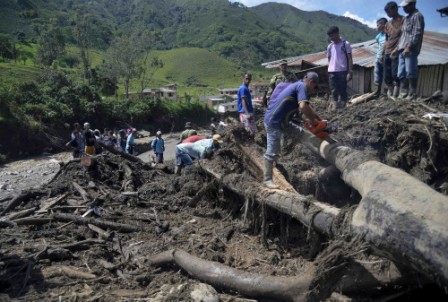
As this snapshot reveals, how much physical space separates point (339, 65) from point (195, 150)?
149 inches

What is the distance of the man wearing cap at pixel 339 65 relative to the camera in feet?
26.8

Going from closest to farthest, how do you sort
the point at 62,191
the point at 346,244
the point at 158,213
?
1. the point at 346,244
2. the point at 158,213
3. the point at 62,191

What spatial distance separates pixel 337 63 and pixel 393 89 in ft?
4.47

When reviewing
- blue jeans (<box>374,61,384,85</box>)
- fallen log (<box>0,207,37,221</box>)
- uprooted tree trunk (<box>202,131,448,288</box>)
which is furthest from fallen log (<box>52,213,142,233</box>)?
blue jeans (<box>374,61,384,85</box>)

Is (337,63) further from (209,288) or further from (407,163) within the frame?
(209,288)

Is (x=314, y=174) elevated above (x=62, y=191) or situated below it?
above

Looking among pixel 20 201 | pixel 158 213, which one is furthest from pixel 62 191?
pixel 158 213

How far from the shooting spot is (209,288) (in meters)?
4.51

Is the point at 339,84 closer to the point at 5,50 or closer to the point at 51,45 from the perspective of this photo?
the point at 51,45

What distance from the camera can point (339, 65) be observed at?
831 centimetres

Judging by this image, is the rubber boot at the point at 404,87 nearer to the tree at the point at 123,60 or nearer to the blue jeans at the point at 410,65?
the blue jeans at the point at 410,65

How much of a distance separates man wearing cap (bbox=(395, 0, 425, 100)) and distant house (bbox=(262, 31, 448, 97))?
62 centimetres

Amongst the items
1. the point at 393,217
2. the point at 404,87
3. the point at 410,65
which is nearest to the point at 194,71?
the point at 404,87

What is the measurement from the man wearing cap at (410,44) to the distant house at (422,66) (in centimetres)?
62
